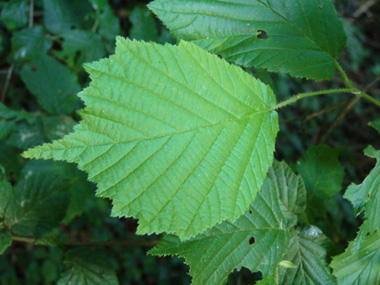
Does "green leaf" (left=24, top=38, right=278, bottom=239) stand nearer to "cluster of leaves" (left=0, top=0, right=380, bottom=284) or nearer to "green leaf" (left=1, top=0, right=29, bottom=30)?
"cluster of leaves" (left=0, top=0, right=380, bottom=284)

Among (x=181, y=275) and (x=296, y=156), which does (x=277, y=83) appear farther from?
(x=181, y=275)

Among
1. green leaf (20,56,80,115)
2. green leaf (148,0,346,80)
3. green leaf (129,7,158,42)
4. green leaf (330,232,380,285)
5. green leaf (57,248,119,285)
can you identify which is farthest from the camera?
green leaf (20,56,80,115)

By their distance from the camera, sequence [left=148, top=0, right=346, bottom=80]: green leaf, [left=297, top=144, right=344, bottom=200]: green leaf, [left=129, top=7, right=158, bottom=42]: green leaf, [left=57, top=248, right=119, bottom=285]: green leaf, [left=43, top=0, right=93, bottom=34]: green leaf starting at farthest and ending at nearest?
[left=43, top=0, right=93, bottom=34]: green leaf, [left=129, top=7, right=158, bottom=42]: green leaf, [left=297, top=144, right=344, bottom=200]: green leaf, [left=57, top=248, right=119, bottom=285]: green leaf, [left=148, top=0, right=346, bottom=80]: green leaf

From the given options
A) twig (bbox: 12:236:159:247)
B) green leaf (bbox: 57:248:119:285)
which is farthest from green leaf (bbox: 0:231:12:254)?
green leaf (bbox: 57:248:119:285)

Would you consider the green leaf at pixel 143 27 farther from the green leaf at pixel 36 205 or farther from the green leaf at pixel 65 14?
the green leaf at pixel 36 205

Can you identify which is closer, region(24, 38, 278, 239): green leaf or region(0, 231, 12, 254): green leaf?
region(24, 38, 278, 239): green leaf

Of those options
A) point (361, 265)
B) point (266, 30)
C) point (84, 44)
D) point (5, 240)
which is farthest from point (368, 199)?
point (84, 44)

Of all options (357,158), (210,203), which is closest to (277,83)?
(357,158)
